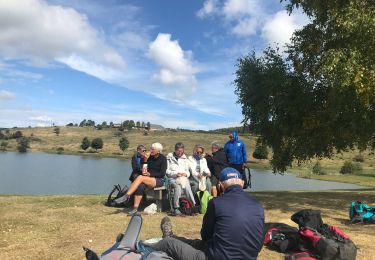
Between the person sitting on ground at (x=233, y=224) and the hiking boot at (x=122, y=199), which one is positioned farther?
the hiking boot at (x=122, y=199)

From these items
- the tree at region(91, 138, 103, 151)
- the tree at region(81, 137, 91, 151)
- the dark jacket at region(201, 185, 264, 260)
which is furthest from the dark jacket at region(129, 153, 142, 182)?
the tree at region(81, 137, 91, 151)

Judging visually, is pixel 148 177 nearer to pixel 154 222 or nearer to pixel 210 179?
pixel 154 222

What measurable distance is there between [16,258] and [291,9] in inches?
584

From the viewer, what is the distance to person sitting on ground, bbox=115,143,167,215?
11.0 m

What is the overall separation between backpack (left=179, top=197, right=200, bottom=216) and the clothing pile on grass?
9.20 ft

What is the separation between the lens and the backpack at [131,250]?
5.95 meters

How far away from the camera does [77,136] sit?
157250mm

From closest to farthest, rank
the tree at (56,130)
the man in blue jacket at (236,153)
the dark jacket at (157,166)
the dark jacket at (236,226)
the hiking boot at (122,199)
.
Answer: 1. the dark jacket at (236,226)
2. the dark jacket at (157,166)
3. the hiking boot at (122,199)
4. the man in blue jacket at (236,153)
5. the tree at (56,130)

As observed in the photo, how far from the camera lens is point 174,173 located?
1130cm

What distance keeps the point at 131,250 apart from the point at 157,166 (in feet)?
17.5

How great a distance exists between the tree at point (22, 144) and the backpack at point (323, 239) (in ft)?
461

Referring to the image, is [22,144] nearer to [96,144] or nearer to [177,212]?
[96,144]

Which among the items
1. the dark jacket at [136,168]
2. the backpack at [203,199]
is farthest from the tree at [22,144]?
the backpack at [203,199]

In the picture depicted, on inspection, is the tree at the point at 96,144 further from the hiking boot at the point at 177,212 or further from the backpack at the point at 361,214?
the backpack at the point at 361,214
